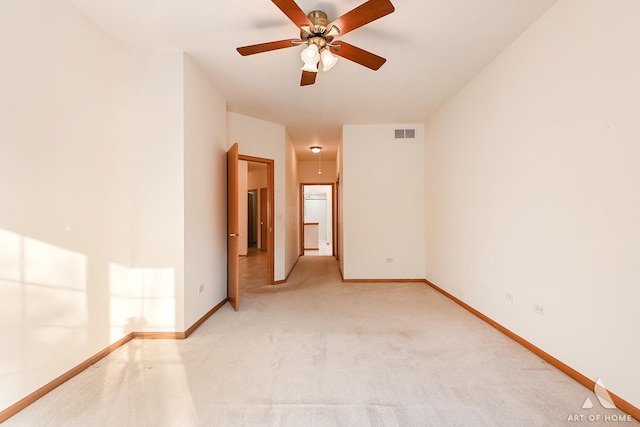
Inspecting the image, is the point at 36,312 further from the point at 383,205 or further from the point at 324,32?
the point at 383,205

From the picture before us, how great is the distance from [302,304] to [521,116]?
3.28 meters

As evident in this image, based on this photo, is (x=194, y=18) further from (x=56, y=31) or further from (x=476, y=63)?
(x=476, y=63)

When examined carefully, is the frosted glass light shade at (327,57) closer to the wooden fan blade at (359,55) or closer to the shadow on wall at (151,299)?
the wooden fan blade at (359,55)

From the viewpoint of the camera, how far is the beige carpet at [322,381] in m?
1.63

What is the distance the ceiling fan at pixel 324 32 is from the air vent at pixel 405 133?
2797 millimetres

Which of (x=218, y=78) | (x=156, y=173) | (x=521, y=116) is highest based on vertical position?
(x=218, y=78)

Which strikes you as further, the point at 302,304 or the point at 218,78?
the point at 302,304

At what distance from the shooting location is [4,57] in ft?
5.51

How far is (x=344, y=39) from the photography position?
8.91 feet

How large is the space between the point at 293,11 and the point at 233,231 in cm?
257

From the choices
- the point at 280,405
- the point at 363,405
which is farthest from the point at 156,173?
the point at 363,405

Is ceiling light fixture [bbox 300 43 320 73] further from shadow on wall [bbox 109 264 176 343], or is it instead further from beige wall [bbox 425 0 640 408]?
shadow on wall [bbox 109 264 176 343]

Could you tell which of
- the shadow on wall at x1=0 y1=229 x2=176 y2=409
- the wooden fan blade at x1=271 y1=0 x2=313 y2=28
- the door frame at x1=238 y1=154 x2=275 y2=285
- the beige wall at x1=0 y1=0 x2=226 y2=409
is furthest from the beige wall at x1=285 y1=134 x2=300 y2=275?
the wooden fan blade at x1=271 y1=0 x2=313 y2=28

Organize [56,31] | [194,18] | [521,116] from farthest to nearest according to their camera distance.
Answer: [521,116] < [194,18] < [56,31]
